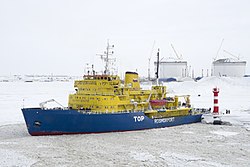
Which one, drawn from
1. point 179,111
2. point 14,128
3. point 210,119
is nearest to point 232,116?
point 210,119

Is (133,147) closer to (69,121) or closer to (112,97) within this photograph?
(69,121)

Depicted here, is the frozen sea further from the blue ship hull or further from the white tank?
the white tank

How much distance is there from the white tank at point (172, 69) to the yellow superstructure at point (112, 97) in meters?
67.9

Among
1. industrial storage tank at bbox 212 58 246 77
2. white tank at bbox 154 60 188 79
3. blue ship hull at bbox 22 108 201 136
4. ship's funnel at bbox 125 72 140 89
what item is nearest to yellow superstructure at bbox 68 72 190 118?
ship's funnel at bbox 125 72 140 89

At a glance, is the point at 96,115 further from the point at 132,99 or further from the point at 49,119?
the point at 132,99

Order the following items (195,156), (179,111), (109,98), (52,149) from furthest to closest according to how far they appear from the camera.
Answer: (179,111), (109,98), (52,149), (195,156)

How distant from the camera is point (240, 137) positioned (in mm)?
16062

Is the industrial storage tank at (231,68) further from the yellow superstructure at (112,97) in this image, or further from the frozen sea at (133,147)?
the yellow superstructure at (112,97)

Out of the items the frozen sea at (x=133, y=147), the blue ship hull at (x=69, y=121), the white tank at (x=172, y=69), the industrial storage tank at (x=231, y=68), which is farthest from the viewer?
the white tank at (x=172, y=69)

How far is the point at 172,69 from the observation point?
289 feet

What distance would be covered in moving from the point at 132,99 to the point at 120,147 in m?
5.64

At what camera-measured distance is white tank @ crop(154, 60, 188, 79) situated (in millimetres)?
87688

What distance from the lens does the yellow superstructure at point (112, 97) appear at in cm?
1712

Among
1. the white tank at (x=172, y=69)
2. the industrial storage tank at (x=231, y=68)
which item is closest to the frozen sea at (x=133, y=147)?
the industrial storage tank at (x=231, y=68)
